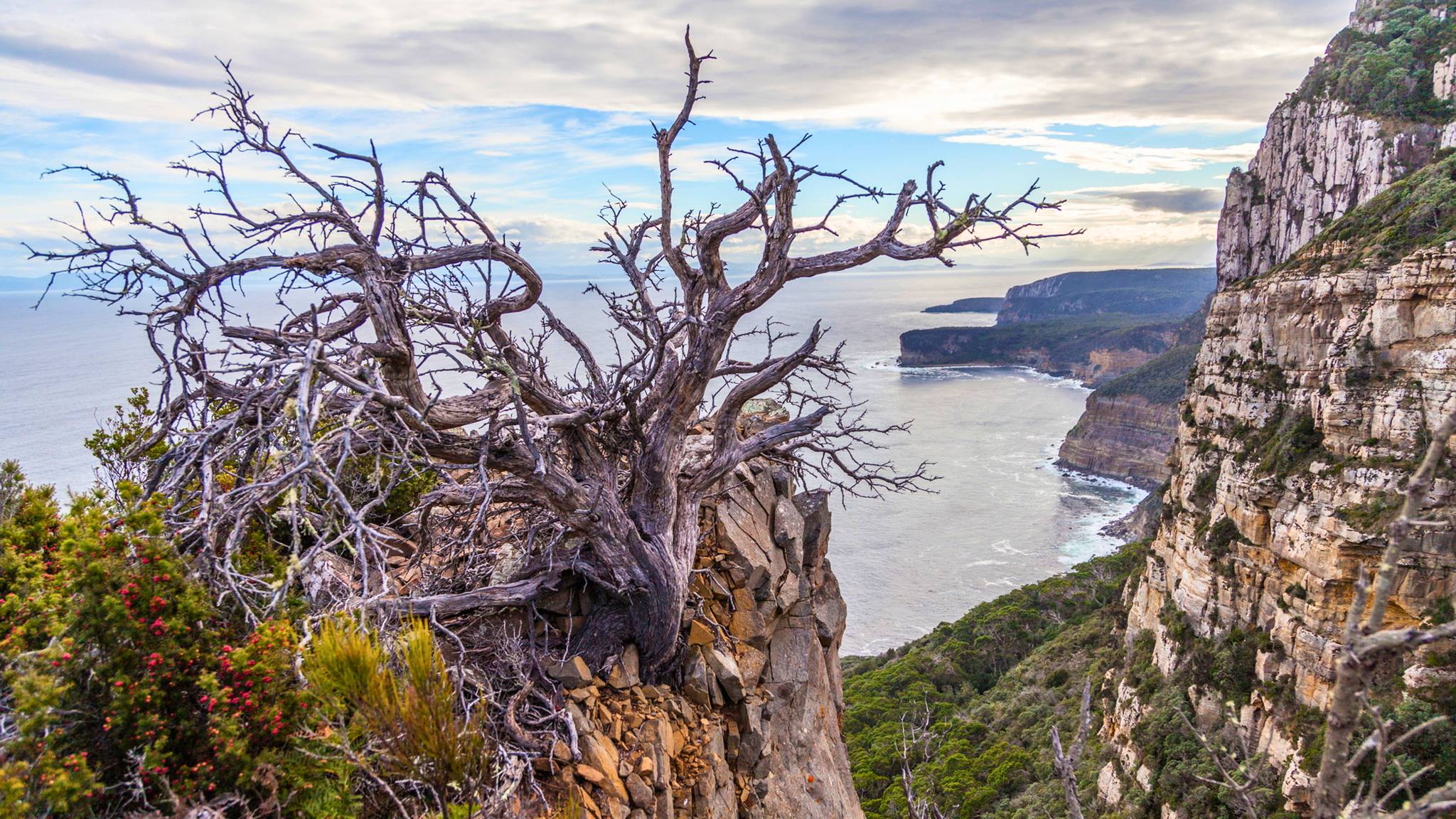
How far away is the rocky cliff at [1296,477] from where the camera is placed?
23.4m

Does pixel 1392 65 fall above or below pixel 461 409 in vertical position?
above

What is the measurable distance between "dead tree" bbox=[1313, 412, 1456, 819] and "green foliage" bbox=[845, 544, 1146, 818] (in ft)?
64.3

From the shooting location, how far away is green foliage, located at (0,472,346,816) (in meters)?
3.60

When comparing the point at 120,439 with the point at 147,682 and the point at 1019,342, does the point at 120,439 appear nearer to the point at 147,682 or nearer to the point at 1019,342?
the point at 147,682

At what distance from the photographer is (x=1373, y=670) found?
104 inches

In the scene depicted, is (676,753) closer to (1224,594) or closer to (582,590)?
(582,590)

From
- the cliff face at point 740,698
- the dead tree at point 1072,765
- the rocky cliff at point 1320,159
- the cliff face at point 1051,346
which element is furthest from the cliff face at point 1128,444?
the dead tree at point 1072,765

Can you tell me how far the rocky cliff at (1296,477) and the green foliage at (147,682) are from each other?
2325 centimetres

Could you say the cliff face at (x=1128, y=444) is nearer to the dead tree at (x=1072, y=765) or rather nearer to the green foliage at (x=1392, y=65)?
the green foliage at (x=1392, y=65)

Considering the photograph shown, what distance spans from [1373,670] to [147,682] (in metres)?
5.03

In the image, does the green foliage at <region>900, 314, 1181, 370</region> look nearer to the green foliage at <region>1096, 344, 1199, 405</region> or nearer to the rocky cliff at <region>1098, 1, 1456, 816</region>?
the green foliage at <region>1096, 344, 1199, 405</region>

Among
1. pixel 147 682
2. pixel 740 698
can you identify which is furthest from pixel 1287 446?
pixel 147 682

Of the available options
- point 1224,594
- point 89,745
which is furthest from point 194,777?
point 1224,594

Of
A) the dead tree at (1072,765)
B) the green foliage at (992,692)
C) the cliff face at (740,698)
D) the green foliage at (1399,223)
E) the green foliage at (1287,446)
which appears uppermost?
the green foliage at (1399,223)
